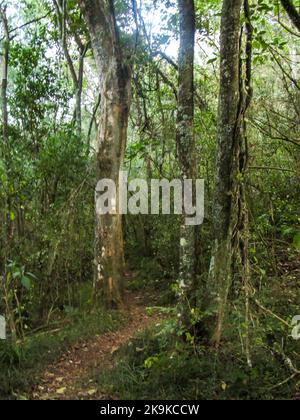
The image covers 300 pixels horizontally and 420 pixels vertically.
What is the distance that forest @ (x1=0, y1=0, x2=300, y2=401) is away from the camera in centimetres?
408

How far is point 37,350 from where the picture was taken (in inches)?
190

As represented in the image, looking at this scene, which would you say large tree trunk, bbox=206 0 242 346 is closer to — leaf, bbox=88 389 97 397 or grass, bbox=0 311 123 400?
leaf, bbox=88 389 97 397

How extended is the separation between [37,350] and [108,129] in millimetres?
3443

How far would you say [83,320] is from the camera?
583cm

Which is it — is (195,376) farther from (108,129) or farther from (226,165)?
(108,129)

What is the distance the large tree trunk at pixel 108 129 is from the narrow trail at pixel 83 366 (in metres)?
0.65

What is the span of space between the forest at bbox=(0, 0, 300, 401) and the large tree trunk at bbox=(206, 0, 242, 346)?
0.01m

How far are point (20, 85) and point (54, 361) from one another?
4778 millimetres

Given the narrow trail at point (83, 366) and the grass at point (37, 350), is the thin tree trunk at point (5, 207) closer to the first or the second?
the grass at point (37, 350)

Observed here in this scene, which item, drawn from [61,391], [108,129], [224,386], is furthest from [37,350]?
[108,129]

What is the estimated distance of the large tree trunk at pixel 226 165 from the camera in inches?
160

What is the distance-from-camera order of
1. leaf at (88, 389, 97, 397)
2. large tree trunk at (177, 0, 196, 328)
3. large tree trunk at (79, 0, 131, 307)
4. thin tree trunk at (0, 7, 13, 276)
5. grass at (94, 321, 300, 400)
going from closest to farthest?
grass at (94, 321, 300, 400) < leaf at (88, 389, 97, 397) < large tree trunk at (177, 0, 196, 328) < thin tree trunk at (0, 7, 13, 276) < large tree trunk at (79, 0, 131, 307)

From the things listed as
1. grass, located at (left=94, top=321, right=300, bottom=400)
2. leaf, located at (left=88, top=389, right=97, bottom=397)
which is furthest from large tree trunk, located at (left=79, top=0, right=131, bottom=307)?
leaf, located at (left=88, top=389, right=97, bottom=397)

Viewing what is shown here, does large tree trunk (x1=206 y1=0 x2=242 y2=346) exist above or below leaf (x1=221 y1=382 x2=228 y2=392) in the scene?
above
